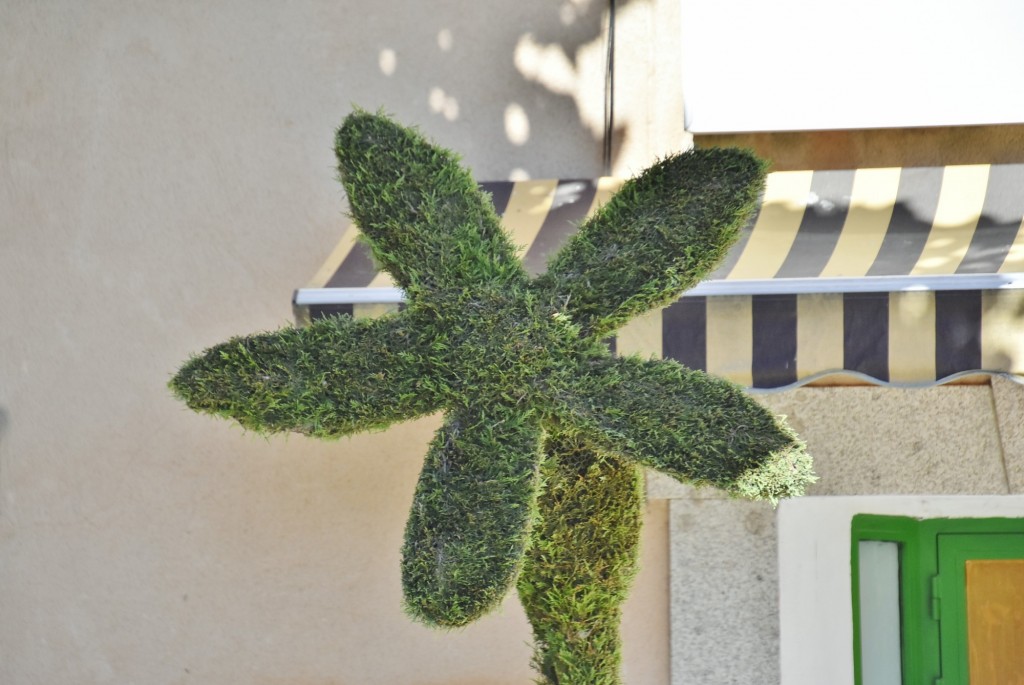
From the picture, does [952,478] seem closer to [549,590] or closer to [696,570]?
[696,570]

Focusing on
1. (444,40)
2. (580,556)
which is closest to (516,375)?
(580,556)

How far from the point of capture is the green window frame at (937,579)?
4855mm

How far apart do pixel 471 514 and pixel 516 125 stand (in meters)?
3.22

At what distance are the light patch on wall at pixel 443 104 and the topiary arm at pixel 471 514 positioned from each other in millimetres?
2938

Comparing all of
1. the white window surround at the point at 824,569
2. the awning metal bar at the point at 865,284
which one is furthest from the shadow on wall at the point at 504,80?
the white window surround at the point at 824,569

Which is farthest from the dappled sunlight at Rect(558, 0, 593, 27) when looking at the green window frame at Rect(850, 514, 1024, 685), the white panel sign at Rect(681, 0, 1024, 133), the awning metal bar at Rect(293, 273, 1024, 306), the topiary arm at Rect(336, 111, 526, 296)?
the green window frame at Rect(850, 514, 1024, 685)

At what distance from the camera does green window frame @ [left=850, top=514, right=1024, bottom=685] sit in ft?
15.9

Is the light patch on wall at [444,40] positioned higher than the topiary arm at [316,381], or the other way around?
the light patch on wall at [444,40]

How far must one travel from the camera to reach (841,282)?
12.6ft

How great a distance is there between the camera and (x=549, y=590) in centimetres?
309

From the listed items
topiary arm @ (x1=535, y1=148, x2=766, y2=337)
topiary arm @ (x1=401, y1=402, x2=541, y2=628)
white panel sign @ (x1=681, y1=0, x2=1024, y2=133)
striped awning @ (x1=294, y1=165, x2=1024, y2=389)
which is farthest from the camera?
white panel sign @ (x1=681, y1=0, x2=1024, y2=133)

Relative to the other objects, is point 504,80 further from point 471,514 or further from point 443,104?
point 471,514

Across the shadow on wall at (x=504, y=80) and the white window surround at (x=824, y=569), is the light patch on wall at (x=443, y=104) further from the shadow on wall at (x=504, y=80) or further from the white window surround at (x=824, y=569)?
the white window surround at (x=824, y=569)

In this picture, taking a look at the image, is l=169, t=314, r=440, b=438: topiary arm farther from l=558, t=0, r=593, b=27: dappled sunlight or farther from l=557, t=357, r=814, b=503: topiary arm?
l=558, t=0, r=593, b=27: dappled sunlight
